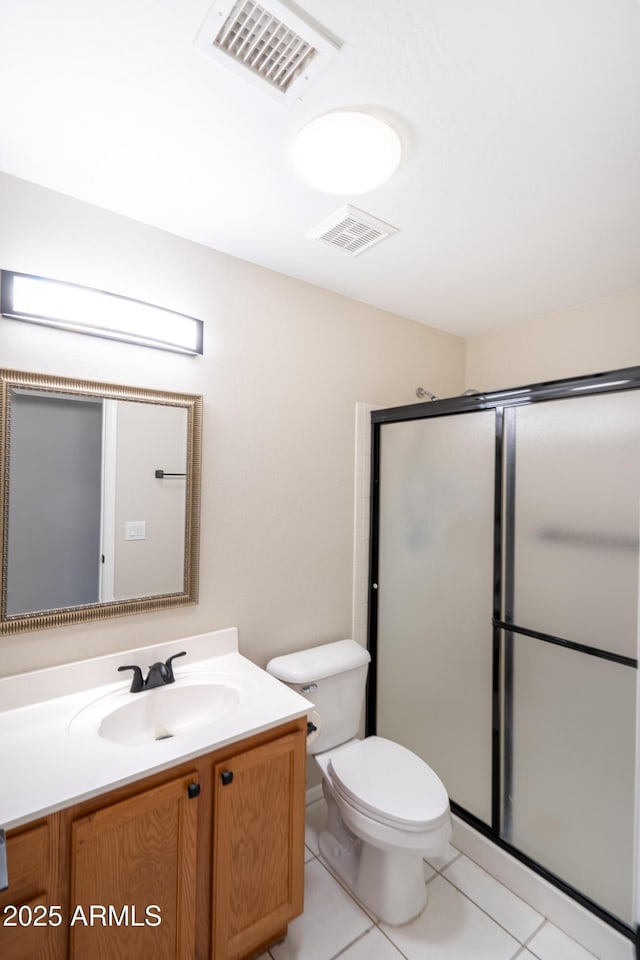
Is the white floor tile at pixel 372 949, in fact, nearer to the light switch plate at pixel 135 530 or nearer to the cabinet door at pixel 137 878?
the cabinet door at pixel 137 878

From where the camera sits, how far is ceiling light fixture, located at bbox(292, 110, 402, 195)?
1.14 metres

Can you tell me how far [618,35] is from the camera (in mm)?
913

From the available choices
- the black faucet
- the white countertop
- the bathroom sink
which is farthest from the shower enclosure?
the black faucet

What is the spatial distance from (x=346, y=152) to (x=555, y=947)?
8.44 ft

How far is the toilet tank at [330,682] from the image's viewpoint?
6.00 feet

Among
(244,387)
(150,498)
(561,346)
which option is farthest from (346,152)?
(561,346)

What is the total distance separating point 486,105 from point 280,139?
0.53m

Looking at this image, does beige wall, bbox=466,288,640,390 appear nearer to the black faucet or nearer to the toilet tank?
the toilet tank

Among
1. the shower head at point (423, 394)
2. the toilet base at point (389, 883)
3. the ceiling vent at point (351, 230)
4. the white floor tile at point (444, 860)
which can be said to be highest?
the ceiling vent at point (351, 230)

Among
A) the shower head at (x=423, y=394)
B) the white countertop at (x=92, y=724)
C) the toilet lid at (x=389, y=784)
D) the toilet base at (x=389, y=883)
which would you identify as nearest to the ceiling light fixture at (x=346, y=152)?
the shower head at (x=423, y=394)

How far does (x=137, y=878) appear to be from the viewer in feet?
3.61

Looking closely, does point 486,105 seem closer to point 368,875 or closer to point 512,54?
point 512,54

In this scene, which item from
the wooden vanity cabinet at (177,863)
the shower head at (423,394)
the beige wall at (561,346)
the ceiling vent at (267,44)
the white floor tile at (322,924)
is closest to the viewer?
the ceiling vent at (267,44)

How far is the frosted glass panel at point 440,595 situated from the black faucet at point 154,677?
1121 millimetres
